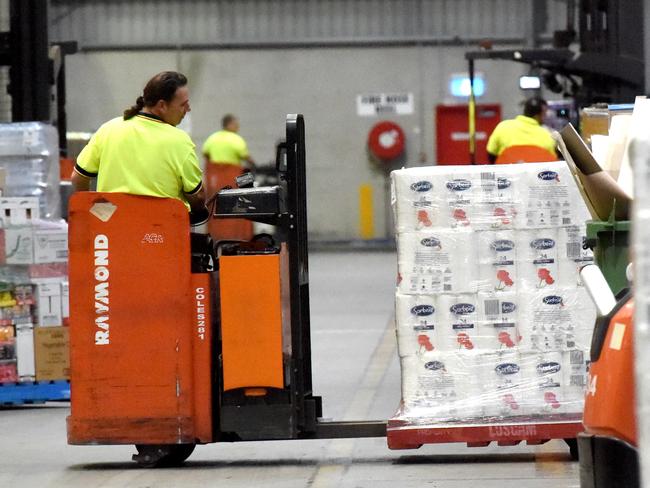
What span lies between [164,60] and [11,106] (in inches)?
700

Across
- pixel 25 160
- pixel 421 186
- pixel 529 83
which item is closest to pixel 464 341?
pixel 421 186

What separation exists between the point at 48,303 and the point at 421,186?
3694 mm

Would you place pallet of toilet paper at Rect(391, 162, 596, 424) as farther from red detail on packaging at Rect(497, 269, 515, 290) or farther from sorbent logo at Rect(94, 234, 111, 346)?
sorbent logo at Rect(94, 234, 111, 346)

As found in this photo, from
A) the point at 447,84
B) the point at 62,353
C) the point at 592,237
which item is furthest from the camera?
the point at 447,84

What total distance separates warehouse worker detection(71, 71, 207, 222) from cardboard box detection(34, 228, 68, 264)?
8.20 feet

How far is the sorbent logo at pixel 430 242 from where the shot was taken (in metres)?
7.53

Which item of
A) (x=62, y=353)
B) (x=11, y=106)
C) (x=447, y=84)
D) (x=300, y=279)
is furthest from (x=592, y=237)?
(x=447, y=84)

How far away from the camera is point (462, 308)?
758cm

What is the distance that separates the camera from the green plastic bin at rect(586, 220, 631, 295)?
6.21m

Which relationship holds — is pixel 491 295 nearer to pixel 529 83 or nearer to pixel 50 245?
pixel 50 245

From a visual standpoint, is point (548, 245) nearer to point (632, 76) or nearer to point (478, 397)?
point (478, 397)

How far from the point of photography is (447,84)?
98.6 ft

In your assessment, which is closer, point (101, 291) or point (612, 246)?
point (612, 246)

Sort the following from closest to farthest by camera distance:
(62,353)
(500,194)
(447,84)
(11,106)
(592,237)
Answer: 1. (592,237)
2. (500,194)
3. (62,353)
4. (11,106)
5. (447,84)
